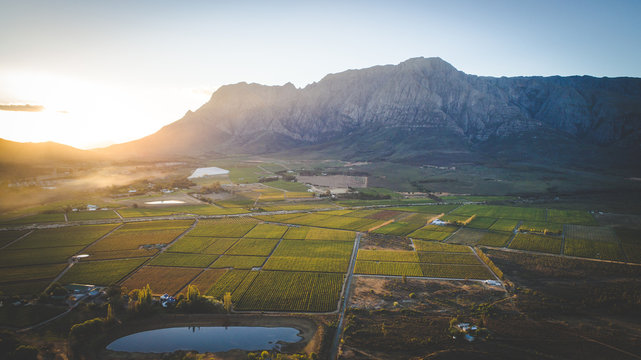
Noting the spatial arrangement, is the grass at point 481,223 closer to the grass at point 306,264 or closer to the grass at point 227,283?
the grass at point 306,264

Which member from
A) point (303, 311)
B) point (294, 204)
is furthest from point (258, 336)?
point (294, 204)

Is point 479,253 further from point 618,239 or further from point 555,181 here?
point 555,181

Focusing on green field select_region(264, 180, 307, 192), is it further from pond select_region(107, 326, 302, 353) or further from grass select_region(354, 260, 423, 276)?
pond select_region(107, 326, 302, 353)

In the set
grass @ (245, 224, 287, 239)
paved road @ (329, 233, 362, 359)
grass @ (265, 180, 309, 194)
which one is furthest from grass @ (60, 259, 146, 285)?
grass @ (265, 180, 309, 194)

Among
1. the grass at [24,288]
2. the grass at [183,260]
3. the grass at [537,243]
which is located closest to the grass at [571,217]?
the grass at [537,243]

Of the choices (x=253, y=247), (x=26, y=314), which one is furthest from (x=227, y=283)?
(x=26, y=314)
